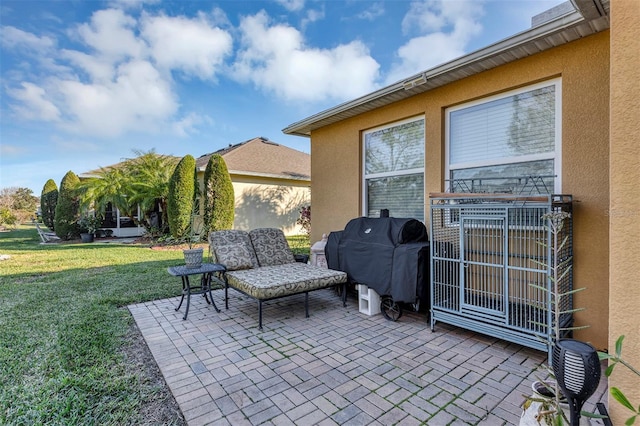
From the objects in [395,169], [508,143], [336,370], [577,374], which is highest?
[508,143]

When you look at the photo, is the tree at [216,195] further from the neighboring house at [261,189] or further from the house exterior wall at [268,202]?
the house exterior wall at [268,202]

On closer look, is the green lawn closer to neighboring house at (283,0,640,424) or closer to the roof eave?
neighboring house at (283,0,640,424)

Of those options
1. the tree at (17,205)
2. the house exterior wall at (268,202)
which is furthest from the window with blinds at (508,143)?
the tree at (17,205)

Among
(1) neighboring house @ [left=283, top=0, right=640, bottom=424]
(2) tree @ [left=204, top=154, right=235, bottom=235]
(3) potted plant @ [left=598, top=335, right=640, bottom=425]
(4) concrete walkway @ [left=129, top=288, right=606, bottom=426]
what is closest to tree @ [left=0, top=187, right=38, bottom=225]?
(2) tree @ [left=204, top=154, right=235, bottom=235]

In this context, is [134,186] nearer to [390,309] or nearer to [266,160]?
[266,160]

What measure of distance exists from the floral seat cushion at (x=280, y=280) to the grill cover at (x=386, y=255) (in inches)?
13.2

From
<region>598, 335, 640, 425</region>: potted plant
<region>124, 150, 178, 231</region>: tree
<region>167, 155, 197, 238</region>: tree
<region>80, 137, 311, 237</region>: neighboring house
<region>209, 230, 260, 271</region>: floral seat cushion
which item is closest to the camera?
<region>598, 335, 640, 425</region>: potted plant

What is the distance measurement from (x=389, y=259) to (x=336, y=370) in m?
1.73

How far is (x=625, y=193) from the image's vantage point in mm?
1901

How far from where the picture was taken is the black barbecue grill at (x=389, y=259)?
12.9ft

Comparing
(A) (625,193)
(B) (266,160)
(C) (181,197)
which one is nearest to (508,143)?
(A) (625,193)

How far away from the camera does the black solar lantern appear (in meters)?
1.53

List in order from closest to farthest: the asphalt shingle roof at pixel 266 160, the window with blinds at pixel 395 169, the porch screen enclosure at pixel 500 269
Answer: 1. the porch screen enclosure at pixel 500 269
2. the window with blinds at pixel 395 169
3. the asphalt shingle roof at pixel 266 160

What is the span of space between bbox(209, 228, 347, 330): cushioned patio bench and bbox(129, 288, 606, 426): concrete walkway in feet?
1.54
